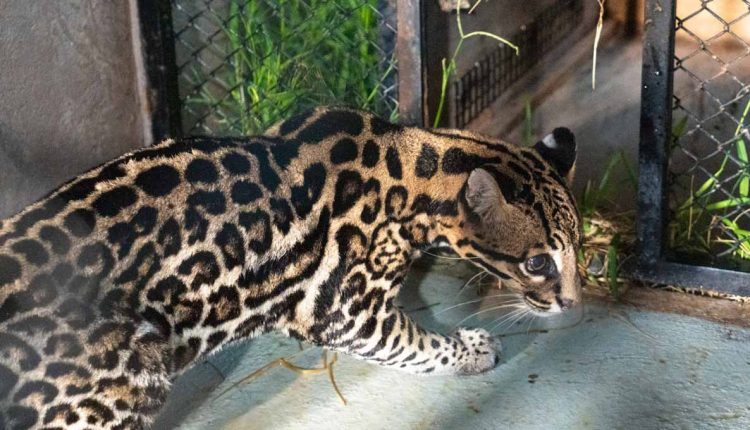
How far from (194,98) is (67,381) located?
2.95 m

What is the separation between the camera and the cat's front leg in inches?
152

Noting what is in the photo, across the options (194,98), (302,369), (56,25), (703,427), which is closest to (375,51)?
(194,98)

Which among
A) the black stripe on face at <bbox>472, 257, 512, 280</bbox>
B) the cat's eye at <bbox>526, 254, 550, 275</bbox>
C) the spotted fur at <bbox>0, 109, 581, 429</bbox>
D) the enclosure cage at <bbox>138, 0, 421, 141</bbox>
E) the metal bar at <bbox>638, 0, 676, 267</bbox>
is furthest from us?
the enclosure cage at <bbox>138, 0, 421, 141</bbox>

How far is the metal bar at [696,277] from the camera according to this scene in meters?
4.41

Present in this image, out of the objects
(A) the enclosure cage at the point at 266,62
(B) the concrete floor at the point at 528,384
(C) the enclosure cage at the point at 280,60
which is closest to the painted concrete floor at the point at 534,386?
(B) the concrete floor at the point at 528,384

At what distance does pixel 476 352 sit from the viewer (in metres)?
4.11

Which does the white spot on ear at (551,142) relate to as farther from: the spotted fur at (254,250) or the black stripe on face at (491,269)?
the black stripe on face at (491,269)

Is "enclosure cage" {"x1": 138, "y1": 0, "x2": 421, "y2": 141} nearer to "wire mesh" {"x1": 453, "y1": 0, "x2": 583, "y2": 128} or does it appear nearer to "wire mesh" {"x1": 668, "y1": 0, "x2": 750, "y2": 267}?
"wire mesh" {"x1": 453, "y1": 0, "x2": 583, "y2": 128}

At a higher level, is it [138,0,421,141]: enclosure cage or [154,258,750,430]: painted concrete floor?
Result: [138,0,421,141]: enclosure cage

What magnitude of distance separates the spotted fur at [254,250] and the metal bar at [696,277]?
0.96 meters

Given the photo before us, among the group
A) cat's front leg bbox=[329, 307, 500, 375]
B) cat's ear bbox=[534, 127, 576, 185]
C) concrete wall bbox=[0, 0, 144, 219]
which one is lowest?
cat's front leg bbox=[329, 307, 500, 375]

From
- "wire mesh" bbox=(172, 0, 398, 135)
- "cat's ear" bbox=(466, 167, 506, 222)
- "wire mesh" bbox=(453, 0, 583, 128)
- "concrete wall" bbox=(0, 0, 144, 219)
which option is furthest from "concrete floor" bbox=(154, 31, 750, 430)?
"wire mesh" bbox=(453, 0, 583, 128)

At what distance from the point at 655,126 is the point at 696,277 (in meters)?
0.76

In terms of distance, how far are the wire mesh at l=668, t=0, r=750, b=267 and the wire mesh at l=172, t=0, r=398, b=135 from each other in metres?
1.72
